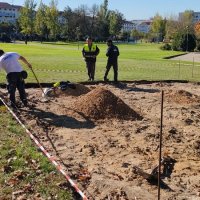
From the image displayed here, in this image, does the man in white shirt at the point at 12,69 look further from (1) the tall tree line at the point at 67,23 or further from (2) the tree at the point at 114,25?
(2) the tree at the point at 114,25

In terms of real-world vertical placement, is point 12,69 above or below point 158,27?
below

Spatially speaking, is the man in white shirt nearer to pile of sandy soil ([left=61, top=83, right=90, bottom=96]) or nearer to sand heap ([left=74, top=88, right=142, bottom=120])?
sand heap ([left=74, top=88, right=142, bottom=120])

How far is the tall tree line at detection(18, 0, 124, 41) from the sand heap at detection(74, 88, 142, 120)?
70310 mm

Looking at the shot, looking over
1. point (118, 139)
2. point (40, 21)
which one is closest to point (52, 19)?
point (40, 21)

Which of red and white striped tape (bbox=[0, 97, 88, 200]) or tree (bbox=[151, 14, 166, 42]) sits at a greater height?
tree (bbox=[151, 14, 166, 42])

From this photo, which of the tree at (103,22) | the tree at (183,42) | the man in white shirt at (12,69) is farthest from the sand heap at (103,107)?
the tree at (103,22)

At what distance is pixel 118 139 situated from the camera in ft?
28.4

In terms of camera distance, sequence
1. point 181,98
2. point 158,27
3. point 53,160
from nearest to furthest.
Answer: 1. point 53,160
2. point 181,98
3. point 158,27

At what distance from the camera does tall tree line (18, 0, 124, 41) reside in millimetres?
82500

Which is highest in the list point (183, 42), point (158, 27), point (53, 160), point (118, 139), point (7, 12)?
point (7, 12)

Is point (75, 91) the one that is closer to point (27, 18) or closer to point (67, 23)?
point (27, 18)

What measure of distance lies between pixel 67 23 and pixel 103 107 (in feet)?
289

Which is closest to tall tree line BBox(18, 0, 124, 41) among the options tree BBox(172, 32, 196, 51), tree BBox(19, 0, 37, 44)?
tree BBox(19, 0, 37, 44)

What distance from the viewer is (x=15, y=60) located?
11086 mm
